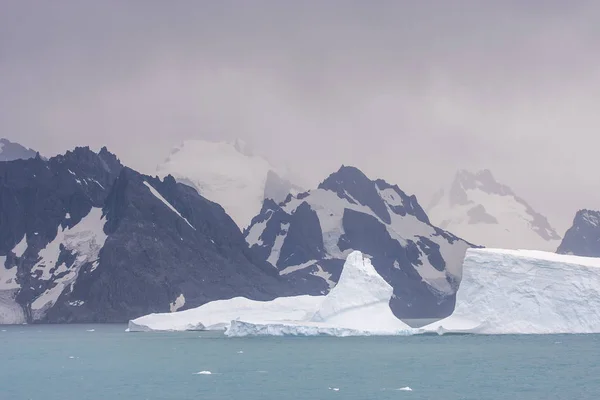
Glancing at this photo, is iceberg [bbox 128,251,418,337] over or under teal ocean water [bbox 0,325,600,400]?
over

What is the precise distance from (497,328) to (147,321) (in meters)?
65.8

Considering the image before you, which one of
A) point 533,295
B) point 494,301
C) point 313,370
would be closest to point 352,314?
point 494,301

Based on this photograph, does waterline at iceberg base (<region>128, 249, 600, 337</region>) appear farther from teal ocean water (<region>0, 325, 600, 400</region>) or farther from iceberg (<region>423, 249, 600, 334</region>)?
teal ocean water (<region>0, 325, 600, 400</region>)

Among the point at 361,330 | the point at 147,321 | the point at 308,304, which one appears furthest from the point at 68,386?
the point at 147,321

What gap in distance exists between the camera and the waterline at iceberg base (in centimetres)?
10256

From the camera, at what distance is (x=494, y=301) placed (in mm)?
103875

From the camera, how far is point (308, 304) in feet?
454

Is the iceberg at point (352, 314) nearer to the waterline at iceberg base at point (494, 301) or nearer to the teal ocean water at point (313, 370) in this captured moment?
the waterline at iceberg base at point (494, 301)

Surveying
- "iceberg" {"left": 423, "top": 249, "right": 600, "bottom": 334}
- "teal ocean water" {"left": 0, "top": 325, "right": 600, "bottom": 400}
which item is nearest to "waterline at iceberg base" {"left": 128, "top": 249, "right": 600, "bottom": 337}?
"iceberg" {"left": 423, "top": 249, "right": 600, "bottom": 334}

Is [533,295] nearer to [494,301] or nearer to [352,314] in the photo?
[494,301]

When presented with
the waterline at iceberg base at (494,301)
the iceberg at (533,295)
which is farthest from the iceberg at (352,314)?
the iceberg at (533,295)

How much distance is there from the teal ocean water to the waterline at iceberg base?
2082mm

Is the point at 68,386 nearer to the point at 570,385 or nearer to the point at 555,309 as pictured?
the point at 570,385

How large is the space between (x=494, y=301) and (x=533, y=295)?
163 inches
